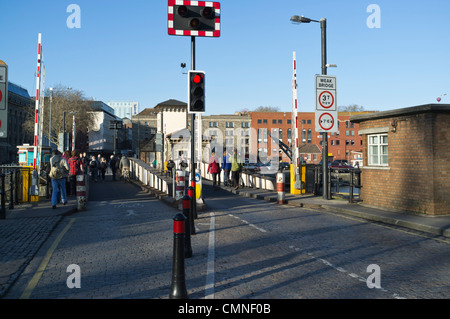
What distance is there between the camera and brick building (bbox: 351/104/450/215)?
35.9ft

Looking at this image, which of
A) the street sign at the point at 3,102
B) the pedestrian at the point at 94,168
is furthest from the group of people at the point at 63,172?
the pedestrian at the point at 94,168

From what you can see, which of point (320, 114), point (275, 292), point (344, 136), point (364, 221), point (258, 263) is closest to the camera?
point (275, 292)

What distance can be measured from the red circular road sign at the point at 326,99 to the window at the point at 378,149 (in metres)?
2.30

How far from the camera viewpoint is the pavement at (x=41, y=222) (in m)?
6.36

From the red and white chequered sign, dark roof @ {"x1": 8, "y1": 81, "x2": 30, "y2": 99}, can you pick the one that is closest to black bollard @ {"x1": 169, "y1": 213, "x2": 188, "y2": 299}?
the red and white chequered sign

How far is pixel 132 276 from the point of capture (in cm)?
554

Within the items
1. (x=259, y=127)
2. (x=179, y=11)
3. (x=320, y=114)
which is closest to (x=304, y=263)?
(x=179, y=11)

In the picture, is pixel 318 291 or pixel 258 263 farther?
pixel 258 263

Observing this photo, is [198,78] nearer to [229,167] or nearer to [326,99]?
[326,99]

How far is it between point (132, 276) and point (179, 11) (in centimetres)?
619

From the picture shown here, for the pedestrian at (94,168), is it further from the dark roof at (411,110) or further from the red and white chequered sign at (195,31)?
the red and white chequered sign at (195,31)

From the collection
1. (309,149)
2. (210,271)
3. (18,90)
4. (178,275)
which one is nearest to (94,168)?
(210,271)
